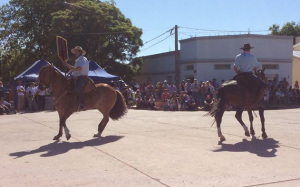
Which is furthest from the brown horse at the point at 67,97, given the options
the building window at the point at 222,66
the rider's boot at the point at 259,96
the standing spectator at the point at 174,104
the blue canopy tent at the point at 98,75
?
the building window at the point at 222,66

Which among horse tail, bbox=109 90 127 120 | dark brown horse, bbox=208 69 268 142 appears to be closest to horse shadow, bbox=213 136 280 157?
Result: dark brown horse, bbox=208 69 268 142

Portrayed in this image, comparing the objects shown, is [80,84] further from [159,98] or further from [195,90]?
[159,98]

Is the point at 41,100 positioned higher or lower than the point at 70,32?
lower

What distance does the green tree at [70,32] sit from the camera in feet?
111

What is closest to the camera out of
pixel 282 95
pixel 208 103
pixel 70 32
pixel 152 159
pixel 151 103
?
pixel 152 159

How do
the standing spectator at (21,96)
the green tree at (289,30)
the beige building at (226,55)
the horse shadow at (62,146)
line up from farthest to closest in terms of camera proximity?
the green tree at (289,30) → the beige building at (226,55) → the standing spectator at (21,96) → the horse shadow at (62,146)

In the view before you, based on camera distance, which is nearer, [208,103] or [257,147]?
[257,147]

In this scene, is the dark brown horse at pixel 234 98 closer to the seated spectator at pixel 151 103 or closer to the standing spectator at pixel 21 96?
the seated spectator at pixel 151 103

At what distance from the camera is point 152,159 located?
608 centimetres

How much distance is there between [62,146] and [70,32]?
27134 mm

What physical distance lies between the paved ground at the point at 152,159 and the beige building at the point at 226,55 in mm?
20577

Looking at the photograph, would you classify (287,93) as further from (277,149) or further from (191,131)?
(277,149)

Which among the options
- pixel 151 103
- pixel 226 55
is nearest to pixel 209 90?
→ pixel 151 103

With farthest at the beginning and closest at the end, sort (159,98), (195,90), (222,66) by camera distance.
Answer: (222,66)
(159,98)
(195,90)
